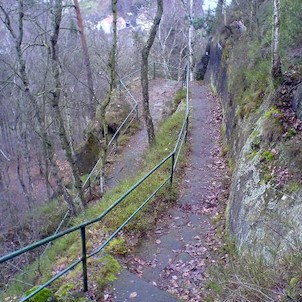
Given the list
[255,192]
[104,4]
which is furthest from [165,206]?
[104,4]

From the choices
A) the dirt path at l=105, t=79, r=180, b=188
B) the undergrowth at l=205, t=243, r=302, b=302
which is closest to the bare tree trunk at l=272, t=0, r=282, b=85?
the undergrowth at l=205, t=243, r=302, b=302

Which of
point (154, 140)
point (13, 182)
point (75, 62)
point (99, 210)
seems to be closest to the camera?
point (99, 210)

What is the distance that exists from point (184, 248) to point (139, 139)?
9.26 meters

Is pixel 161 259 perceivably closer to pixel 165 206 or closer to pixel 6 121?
pixel 165 206

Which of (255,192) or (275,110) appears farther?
(275,110)

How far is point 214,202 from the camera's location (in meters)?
7.69

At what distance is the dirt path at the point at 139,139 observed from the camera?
1256cm

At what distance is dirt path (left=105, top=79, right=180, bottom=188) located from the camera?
12.6 metres

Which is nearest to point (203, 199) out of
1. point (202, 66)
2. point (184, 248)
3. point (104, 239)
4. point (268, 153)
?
point (184, 248)

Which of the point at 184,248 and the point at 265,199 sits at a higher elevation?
the point at 265,199

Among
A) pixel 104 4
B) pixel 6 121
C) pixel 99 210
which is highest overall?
pixel 104 4

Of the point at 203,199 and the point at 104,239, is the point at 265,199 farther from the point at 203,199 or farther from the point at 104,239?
the point at 203,199

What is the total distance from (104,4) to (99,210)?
69143mm

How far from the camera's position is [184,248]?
19.9ft
